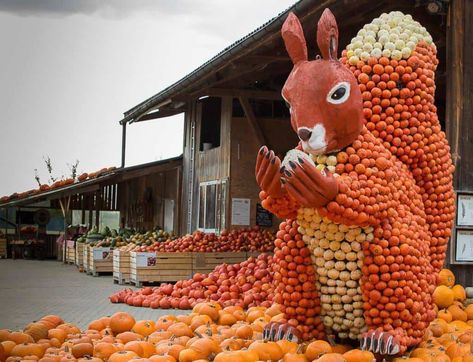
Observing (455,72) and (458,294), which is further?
(455,72)

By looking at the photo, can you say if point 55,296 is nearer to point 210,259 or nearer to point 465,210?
point 210,259

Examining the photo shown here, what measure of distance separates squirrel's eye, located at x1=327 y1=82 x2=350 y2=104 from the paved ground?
5.31m

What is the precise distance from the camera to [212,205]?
17656 mm

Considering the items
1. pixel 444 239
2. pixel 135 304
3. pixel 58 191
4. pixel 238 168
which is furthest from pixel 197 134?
pixel 444 239

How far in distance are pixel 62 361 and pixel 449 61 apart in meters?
6.18

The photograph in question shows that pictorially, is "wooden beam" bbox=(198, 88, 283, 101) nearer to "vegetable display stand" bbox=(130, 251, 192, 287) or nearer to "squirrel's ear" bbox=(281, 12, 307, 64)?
"vegetable display stand" bbox=(130, 251, 192, 287)

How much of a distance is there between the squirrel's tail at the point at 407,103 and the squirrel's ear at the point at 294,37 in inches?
28.3

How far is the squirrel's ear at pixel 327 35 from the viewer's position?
5.04 meters

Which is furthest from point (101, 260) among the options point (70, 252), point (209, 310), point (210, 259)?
point (209, 310)

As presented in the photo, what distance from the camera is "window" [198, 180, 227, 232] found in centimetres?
1688

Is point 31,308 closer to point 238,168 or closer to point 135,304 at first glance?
point 135,304

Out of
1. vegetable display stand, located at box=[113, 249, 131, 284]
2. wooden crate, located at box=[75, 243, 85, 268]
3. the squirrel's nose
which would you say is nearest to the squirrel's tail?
the squirrel's nose

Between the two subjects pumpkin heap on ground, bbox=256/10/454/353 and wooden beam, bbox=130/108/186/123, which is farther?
wooden beam, bbox=130/108/186/123

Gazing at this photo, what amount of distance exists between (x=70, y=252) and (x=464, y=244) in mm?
16036
